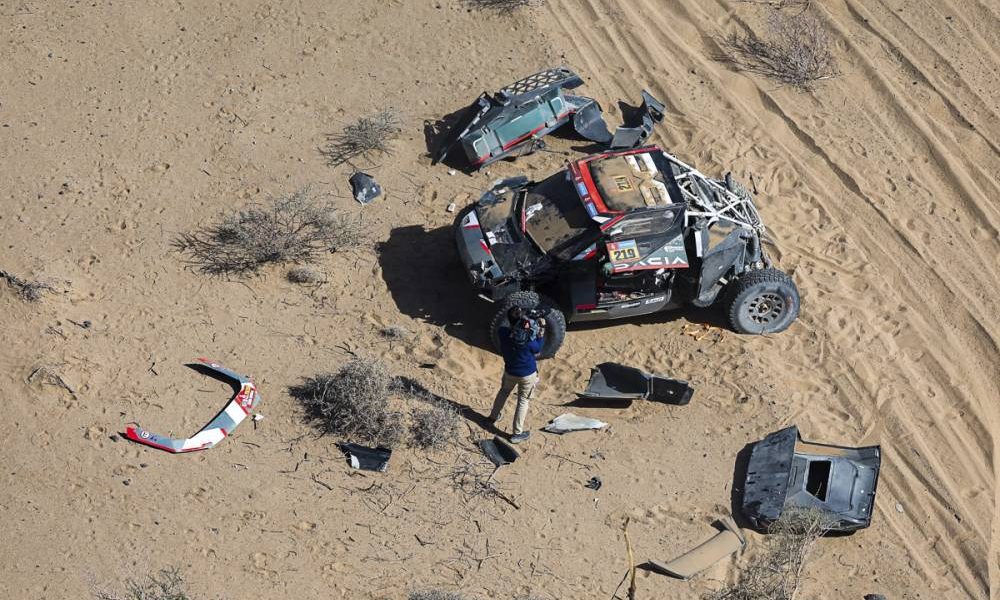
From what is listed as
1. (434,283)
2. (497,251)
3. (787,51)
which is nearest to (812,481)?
(497,251)

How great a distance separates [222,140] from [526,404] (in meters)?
5.91

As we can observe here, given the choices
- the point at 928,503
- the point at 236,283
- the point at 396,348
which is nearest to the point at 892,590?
the point at 928,503

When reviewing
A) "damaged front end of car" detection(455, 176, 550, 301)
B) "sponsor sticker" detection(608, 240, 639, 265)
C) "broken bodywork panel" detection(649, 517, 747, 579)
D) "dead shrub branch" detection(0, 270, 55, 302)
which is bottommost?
"broken bodywork panel" detection(649, 517, 747, 579)

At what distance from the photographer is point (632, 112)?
14.5 metres

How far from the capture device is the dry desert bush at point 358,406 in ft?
34.7

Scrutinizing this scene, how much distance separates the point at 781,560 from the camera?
1001 cm

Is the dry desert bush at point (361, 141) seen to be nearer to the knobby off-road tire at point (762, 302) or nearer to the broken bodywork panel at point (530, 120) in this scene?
the broken bodywork panel at point (530, 120)

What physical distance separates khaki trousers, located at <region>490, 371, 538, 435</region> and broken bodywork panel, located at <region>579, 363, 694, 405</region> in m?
0.93

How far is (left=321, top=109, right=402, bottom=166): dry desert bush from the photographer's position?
13.5 metres

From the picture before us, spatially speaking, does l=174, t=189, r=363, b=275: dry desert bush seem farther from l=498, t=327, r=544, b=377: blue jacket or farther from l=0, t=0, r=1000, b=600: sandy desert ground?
l=498, t=327, r=544, b=377: blue jacket

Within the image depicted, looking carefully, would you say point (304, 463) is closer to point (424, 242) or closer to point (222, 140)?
point (424, 242)

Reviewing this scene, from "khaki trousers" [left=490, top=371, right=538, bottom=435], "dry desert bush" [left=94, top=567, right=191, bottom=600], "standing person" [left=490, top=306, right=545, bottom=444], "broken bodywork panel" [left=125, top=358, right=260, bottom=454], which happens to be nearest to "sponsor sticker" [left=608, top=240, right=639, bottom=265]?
"standing person" [left=490, top=306, right=545, bottom=444]

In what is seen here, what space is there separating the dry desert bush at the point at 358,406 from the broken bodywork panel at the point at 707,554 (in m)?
3.01

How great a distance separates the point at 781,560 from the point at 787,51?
27.3 ft
